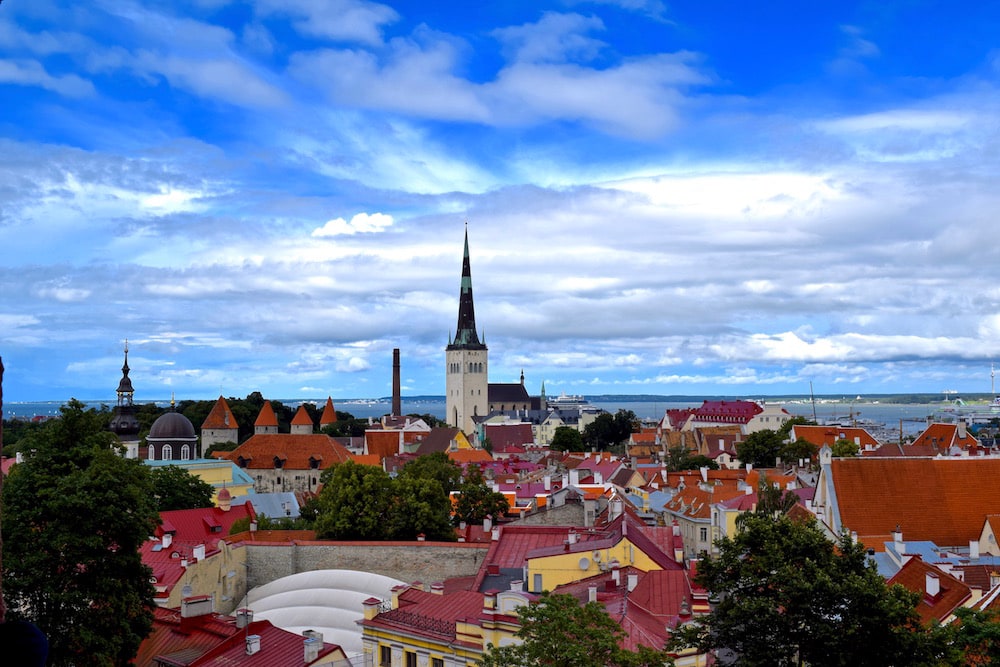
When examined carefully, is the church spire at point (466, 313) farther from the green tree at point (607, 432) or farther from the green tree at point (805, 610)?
the green tree at point (805, 610)

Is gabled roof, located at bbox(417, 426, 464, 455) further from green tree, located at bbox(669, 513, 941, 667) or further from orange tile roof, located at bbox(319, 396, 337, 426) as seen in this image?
green tree, located at bbox(669, 513, 941, 667)

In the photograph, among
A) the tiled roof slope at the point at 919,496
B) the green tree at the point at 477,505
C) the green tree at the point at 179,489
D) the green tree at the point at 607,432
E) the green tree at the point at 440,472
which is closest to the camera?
the tiled roof slope at the point at 919,496

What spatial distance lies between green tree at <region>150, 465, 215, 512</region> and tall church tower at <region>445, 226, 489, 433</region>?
4282 inches

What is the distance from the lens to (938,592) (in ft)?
82.7

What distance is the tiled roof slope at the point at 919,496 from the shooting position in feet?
134

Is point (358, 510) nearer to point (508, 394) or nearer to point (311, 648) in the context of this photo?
point (311, 648)

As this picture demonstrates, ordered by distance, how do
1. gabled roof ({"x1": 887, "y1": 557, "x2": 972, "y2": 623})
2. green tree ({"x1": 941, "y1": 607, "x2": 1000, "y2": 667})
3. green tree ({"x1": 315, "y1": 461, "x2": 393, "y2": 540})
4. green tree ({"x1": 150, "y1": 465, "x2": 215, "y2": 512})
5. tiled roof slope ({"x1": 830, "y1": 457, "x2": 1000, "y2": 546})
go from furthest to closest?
1. green tree ({"x1": 150, "y1": 465, "x2": 215, "y2": 512})
2. green tree ({"x1": 315, "y1": 461, "x2": 393, "y2": 540})
3. tiled roof slope ({"x1": 830, "y1": 457, "x2": 1000, "y2": 546})
4. gabled roof ({"x1": 887, "y1": 557, "x2": 972, "y2": 623})
5. green tree ({"x1": 941, "y1": 607, "x2": 1000, "y2": 667})

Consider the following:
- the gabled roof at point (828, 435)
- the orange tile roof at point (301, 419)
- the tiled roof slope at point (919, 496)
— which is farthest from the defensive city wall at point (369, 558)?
the orange tile roof at point (301, 419)

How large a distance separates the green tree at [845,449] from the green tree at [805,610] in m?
57.6

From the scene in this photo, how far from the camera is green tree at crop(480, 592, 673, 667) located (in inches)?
633

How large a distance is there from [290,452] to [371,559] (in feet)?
175

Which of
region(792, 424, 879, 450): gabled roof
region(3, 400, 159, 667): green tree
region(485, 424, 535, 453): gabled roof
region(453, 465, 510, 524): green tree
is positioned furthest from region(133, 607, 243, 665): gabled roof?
region(485, 424, 535, 453): gabled roof

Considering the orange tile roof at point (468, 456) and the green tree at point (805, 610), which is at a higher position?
the green tree at point (805, 610)

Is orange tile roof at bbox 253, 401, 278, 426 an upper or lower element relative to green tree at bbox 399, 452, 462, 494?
upper
